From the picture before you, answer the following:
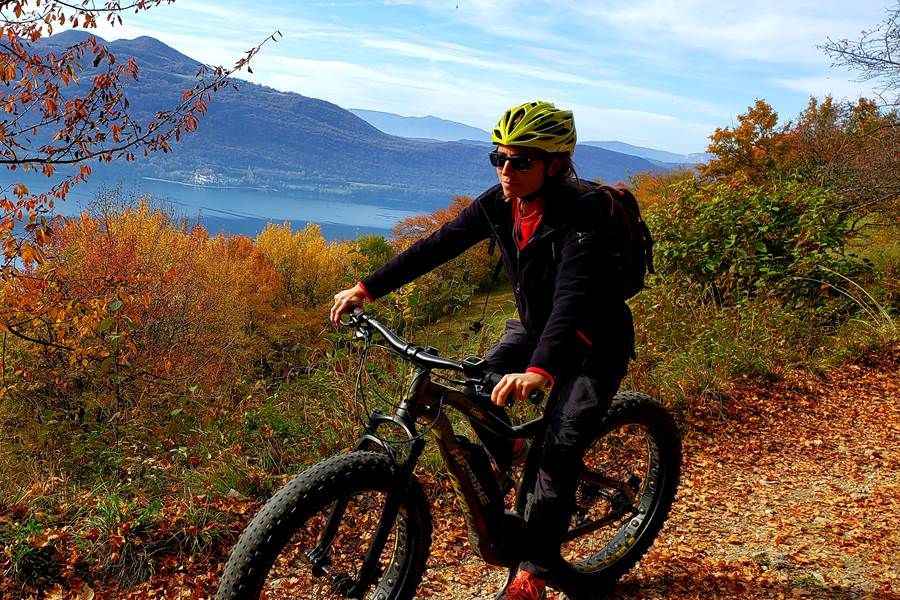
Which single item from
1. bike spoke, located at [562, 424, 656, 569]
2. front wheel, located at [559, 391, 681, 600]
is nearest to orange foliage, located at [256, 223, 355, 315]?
bike spoke, located at [562, 424, 656, 569]

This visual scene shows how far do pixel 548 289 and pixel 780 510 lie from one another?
9.81 feet

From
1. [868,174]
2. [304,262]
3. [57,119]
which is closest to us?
[57,119]

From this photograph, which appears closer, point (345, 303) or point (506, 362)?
point (345, 303)

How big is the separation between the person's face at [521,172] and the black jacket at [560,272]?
0.09m

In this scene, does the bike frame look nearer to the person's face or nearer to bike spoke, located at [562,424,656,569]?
bike spoke, located at [562,424,656,569]

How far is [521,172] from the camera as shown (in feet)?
9.00

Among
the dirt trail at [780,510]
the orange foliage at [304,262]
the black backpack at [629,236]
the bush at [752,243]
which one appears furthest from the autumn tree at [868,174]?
the orange foliage at [304,262]

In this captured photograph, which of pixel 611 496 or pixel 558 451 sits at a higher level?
pixel 558 451

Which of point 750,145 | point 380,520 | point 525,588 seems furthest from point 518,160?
point 750,145

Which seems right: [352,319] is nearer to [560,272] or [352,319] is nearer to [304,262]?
[560,272]

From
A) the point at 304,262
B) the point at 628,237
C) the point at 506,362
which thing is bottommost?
the point at 304,262

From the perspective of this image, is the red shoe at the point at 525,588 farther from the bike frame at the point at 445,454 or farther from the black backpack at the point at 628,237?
the black backpack at the point at 628,237

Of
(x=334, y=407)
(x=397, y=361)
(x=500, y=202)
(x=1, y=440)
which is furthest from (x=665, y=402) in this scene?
(x=1, y=440)

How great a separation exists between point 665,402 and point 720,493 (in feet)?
4.54
